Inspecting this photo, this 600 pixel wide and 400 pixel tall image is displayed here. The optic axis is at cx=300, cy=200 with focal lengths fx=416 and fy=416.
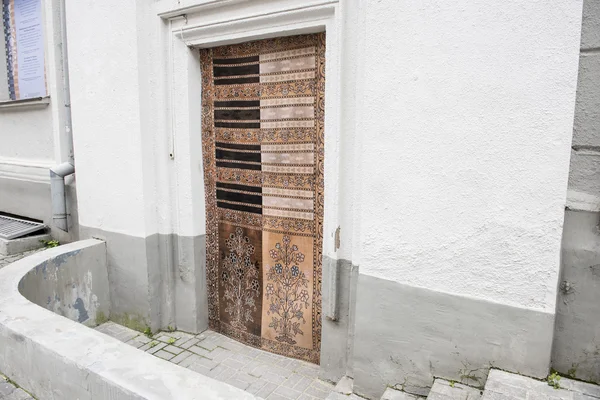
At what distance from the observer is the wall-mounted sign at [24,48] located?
599 cm

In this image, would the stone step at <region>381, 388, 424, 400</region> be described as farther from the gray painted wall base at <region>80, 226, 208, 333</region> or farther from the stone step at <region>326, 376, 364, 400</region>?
the gray painted wall base at <region>80, 226, 208, 333</region>

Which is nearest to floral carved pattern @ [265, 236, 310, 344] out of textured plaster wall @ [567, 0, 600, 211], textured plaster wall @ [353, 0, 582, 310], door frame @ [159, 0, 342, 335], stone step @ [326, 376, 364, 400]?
door frame @ [159, 0, 342, 335]

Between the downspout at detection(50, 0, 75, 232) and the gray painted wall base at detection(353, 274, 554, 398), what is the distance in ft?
13.7

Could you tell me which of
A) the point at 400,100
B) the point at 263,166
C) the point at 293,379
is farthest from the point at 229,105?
the point at 293,379

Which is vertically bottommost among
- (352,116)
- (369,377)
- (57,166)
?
(369,377)

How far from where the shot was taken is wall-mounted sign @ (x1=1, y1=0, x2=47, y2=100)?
19.7 feet

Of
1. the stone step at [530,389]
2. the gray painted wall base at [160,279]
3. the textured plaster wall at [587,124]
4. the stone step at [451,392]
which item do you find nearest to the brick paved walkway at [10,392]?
the gray painted wall base at [160,279]

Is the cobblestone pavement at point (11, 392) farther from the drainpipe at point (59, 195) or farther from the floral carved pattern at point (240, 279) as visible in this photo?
the drainpipe at point (59, 195)

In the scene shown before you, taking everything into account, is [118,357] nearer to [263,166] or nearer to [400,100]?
[263,166]

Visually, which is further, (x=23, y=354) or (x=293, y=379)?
(x=293, y=379)

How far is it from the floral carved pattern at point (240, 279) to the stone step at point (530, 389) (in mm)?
2422

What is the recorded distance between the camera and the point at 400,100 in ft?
9.31

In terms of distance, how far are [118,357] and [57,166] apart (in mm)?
3534

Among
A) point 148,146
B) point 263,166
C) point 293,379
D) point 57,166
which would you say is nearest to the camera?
point 293,379
